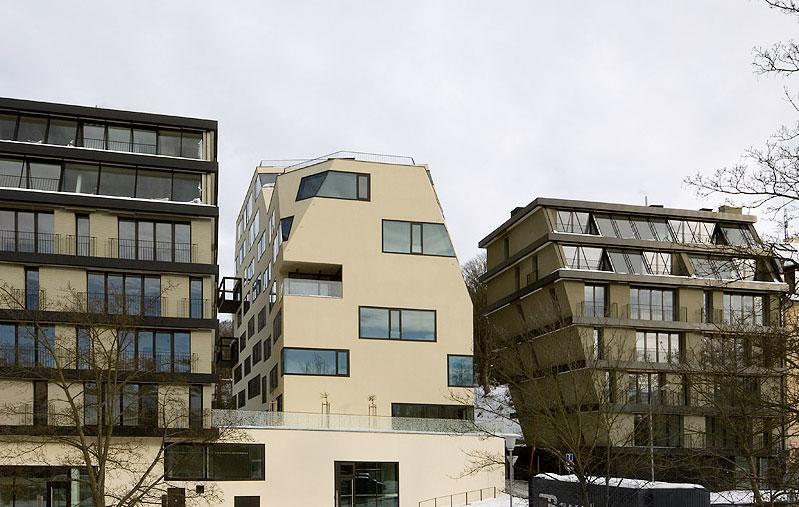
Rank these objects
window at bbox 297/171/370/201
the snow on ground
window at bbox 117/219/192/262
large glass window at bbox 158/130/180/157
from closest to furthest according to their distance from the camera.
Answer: the snow on ground → window at bbox 117/219/192/262 → large glass window at bbox 158/130/180/157 → window at bbox 297/171/370/201

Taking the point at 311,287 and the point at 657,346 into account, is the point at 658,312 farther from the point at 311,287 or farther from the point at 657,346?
the point at 311,287

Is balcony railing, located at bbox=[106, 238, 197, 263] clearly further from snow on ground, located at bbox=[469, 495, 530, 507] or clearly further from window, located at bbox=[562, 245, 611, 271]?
window, located at bbox=[562, 245, 611, 271]

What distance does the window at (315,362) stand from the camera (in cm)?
5162

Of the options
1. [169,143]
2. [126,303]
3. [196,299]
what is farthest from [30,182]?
[196,299]

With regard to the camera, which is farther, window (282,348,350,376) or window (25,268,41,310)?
window (282,348,350,376)

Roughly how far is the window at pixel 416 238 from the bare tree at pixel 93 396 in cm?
1486

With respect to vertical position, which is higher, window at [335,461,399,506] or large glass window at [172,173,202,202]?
large glass window at [172,173,202,202]

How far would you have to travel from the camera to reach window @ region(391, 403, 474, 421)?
53.2m

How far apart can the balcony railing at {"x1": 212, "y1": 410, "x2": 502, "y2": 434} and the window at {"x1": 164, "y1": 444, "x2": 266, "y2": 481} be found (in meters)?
1.19

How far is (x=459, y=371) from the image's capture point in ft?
180

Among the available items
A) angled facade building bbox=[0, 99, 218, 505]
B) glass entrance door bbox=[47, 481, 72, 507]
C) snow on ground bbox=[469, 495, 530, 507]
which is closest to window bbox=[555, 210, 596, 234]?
snow on ground bbox=[469, 495, 530, 507]

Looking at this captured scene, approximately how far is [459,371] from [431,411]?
2939 mm

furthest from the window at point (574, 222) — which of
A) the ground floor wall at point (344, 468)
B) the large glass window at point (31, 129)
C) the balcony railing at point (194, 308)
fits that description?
the large glass window at point (31, 129)

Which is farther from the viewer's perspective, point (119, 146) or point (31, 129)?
point (119, 146)
